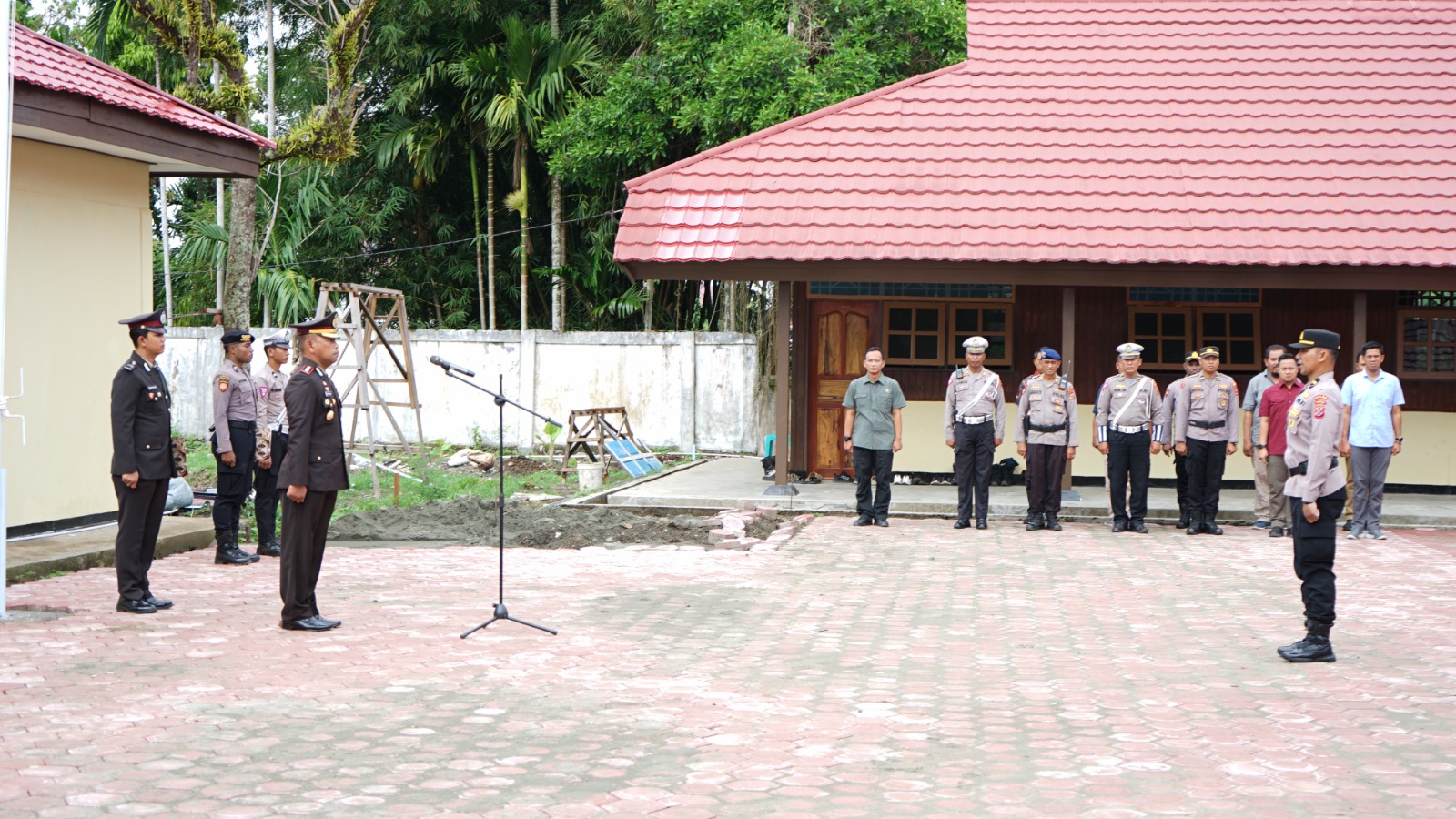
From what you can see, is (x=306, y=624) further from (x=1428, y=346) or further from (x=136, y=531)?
(x=1428, y=346)

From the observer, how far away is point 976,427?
13.7m

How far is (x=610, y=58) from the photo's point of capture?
27469 millimetres

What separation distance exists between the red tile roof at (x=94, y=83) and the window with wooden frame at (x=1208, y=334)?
10.5m

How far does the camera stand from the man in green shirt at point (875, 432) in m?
13.7

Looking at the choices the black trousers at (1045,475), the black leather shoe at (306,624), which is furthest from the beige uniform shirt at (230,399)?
the black trousers at (1045,475)

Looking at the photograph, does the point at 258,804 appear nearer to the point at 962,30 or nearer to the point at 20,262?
the point at 20,262

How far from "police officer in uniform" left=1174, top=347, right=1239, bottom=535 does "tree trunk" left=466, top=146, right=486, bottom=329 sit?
19.4 metres

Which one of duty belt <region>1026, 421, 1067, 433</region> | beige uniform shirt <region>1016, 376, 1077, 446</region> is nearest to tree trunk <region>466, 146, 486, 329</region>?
beige uniform shirt <region>1016, 376, 1077, 446</region>

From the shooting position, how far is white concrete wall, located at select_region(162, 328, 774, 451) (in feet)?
72.2

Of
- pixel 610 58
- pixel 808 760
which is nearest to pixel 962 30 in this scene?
pixel 610 58

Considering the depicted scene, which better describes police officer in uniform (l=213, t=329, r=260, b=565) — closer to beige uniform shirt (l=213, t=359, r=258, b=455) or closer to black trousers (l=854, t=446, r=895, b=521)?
beige uniform shirt (l=213, t=359, r=258, b=455)

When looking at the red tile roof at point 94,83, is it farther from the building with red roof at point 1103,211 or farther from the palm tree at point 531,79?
the palm tree at point 531,79

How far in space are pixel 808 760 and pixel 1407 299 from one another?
45.1 feet

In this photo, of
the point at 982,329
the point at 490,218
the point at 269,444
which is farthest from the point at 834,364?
the point at 490,218
